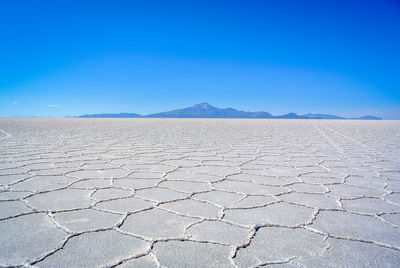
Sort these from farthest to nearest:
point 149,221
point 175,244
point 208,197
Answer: point 208,197
point 149,221
point 175,244

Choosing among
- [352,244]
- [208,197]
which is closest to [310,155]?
[208,197]

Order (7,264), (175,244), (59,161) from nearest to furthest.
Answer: (7,264)
(175,244)
(59,161)

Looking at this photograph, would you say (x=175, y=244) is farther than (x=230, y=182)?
No

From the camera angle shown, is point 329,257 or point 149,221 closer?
point 329,257

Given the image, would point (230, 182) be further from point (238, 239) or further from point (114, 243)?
point (114, 243)

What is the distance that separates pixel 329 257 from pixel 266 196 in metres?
0.71

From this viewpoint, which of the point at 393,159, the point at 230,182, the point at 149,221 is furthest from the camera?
the point at 393,159

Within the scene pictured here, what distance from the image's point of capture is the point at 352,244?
110 cm

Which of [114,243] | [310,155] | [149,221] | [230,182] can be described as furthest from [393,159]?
[114,243]

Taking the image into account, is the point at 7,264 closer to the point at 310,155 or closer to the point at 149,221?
the point at 149,221

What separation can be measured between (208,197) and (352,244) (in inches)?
31.1

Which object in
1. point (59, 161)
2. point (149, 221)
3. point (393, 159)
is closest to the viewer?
point (149, 221)

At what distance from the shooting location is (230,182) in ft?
6.72

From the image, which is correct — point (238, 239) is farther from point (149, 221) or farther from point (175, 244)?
point (149, 221)
